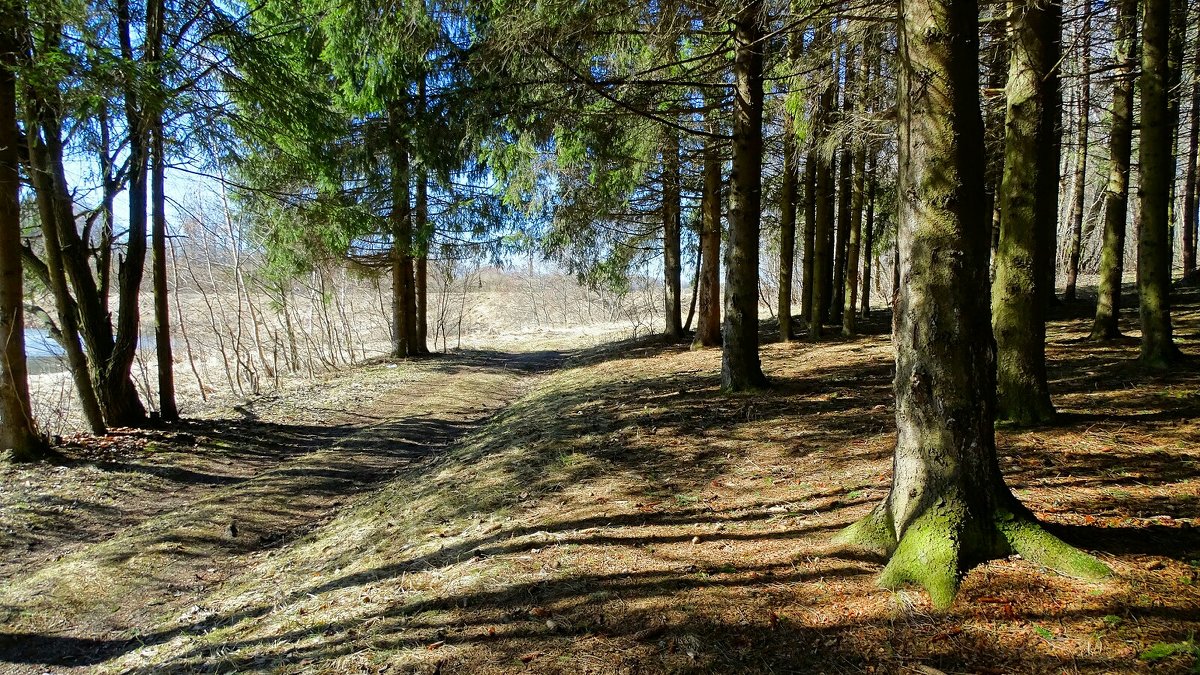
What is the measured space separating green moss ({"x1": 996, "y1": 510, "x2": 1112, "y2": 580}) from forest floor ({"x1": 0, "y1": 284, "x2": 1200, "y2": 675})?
0.07 meters

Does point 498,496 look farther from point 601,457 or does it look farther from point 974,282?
point 974,282

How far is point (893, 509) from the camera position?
10.2 feet

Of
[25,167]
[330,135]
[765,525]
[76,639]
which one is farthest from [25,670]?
[330,135]

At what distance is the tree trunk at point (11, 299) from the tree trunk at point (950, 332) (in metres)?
9.13

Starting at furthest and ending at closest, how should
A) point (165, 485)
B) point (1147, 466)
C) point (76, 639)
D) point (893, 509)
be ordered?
1. point (165, 485)
2. point (76, 639)
3. point (1147, 466)
4. point (893, 509)

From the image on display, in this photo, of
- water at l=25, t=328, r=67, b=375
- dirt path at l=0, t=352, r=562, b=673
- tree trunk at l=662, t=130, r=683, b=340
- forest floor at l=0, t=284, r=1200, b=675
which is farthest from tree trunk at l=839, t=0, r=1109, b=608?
tree trunk at l=662, t=130, r=683, b=340

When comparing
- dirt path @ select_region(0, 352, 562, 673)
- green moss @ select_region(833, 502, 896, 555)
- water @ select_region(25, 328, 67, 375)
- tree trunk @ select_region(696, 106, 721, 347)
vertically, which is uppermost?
tree trunk @ select_region(696, 106, 721, 347)

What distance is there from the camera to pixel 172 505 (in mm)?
6785

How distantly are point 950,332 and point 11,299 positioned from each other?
31.4ft

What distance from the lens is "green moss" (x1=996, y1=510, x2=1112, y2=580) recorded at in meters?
2.69

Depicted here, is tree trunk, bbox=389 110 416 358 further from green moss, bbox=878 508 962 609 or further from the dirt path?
green moss, bbox=878 508 962 609

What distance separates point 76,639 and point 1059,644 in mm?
5776

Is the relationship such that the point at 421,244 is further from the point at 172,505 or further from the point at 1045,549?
the point at 1045,549

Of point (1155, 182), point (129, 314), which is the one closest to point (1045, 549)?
point (1155, 182)
